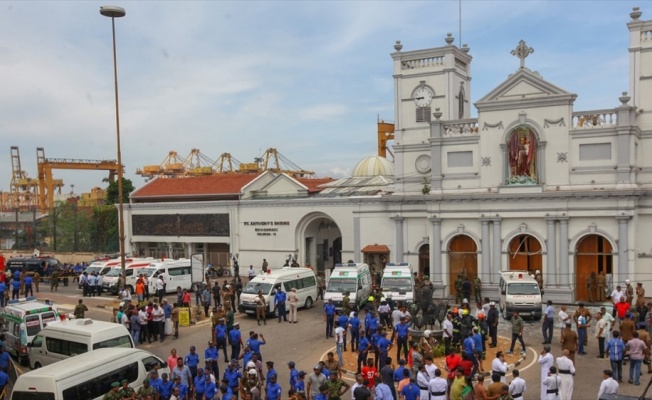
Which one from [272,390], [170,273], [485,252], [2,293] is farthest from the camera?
[170,273]

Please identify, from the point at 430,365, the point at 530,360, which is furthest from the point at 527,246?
the point at 430,365

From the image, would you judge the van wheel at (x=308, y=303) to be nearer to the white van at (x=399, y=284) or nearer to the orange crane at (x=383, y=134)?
the white van at (x=399, y=284)

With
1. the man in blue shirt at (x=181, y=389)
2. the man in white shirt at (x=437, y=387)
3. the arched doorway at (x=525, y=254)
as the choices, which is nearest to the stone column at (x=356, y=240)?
the arched doorway at (x=525, y=254)

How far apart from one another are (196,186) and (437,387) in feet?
128

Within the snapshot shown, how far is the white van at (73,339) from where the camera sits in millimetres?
18109

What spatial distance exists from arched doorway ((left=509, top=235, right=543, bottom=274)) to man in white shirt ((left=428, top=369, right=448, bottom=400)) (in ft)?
68.6

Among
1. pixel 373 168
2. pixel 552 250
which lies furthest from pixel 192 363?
pixel 373 168

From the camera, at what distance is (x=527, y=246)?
3338 cm

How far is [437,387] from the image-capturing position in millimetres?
13805

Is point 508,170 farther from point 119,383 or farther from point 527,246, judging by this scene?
point 119,383

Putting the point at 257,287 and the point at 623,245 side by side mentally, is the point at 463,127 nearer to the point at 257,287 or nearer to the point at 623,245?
the point at 623,245

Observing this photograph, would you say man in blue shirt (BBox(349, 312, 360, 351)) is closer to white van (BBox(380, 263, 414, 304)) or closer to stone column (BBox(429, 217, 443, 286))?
white van (BBox(380, 263, 414, 304))

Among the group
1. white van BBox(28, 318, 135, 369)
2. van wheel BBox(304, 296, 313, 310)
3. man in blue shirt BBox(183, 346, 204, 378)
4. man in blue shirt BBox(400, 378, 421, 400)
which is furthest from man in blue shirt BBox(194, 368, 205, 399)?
van wheel BBox(304, 296, 313, 310)

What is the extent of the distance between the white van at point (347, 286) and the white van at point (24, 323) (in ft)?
38.5
